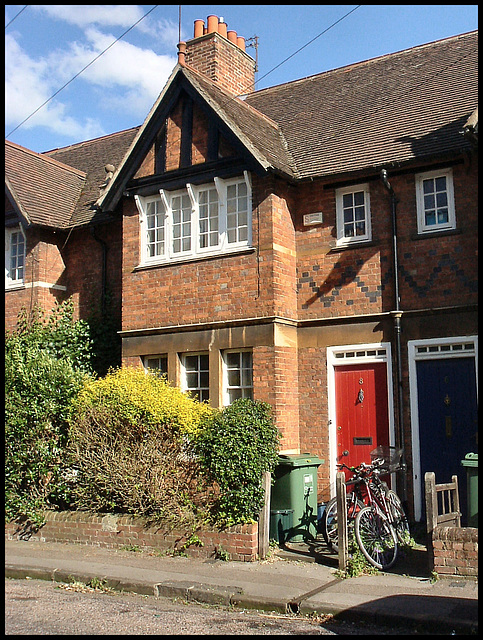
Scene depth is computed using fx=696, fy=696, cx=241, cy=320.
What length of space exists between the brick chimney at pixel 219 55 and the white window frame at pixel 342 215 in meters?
6.60

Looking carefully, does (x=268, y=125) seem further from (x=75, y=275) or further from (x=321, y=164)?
(x=75, y=275)

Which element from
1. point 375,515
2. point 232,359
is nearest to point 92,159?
point 232,359

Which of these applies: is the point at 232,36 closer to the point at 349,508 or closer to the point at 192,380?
the point at 192,380

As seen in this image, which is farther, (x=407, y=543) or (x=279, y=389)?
(x=279, y=389)

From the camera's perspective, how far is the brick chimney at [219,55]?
58.6ft

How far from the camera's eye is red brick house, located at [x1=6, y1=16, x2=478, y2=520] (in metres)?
11.7

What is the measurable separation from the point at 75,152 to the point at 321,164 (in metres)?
10.9

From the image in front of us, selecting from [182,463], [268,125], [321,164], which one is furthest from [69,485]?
[268,125]

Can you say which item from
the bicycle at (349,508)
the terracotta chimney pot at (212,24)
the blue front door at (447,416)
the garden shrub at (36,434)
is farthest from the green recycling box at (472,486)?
the terracotta chimney pot at (212,24)

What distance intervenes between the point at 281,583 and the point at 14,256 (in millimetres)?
11326

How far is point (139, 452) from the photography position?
11211 millimetres

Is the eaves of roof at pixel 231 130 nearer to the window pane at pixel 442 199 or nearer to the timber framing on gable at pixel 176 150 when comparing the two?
the timber framing on gable at pixel 176 150

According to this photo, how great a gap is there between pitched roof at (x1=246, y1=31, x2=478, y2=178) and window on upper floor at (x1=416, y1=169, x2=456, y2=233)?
0.47 m

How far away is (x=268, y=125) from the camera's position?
49.9 feet
